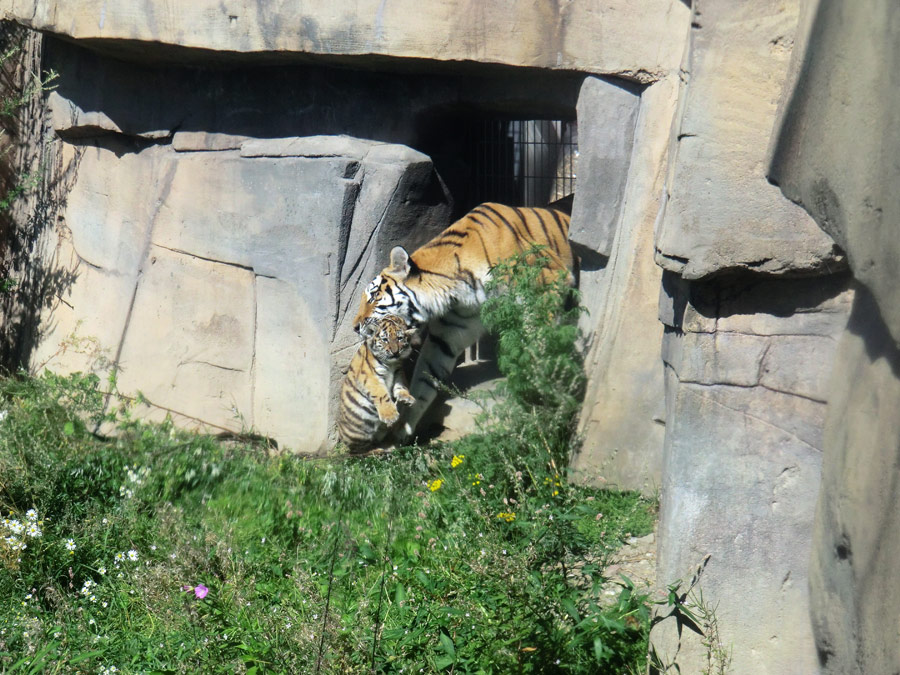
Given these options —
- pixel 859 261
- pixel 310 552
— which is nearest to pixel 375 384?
pixel 310 552

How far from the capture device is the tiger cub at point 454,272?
17.7 feet

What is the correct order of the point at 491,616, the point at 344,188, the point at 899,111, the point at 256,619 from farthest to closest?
the point at 344,188, the point at 256,619, the point at 491,616, the point at 899,111

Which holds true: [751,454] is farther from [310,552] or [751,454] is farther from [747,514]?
[310,552]

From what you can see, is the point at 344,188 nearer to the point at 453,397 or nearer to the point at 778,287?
the point at 453,397

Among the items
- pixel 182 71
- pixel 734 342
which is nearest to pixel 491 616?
pixel 734 342

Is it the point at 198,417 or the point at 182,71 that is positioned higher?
the point at 182,71

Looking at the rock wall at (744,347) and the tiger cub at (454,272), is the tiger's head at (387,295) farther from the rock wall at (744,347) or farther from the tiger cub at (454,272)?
the rock wall at (744,347)

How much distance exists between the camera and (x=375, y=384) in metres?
5.48

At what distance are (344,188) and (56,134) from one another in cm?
252

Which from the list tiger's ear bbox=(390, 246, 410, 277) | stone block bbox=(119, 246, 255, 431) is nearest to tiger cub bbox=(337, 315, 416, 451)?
tiger's ear bbox=(390, 246, 410, 277)

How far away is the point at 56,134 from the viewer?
6.62 metres

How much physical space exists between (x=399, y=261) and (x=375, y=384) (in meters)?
0.71

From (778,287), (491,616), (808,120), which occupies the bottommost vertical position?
(491,616)

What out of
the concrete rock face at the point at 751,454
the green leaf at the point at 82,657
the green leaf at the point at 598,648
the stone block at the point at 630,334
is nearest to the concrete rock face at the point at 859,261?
the concrete rock face at the point at 751,454
